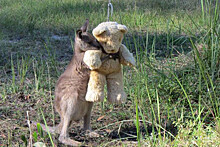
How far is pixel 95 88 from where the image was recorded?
111 inches

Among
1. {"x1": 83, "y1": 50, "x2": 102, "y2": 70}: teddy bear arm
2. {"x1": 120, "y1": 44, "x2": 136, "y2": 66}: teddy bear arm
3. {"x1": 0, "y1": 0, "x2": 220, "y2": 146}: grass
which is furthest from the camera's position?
{"x1": 0, "y1": 0, "x2": 220, "y2": 146}: grass

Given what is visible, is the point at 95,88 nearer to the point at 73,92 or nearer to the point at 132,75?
the point at 73,92

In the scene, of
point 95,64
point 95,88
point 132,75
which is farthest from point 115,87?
point 132,75

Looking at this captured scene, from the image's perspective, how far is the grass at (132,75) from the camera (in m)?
2.96

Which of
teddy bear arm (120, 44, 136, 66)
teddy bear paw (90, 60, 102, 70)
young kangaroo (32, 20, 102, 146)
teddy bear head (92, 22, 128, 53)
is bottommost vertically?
young kangaroo (32, 20, 102, 146)

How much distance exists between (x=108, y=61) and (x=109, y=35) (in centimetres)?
23

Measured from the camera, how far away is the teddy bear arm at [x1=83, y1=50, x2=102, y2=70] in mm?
2703

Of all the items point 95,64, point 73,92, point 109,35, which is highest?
point 109,35

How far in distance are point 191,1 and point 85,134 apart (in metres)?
6.93

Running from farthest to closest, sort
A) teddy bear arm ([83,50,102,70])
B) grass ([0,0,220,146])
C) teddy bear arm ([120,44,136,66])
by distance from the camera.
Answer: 1. grass ([0,0,220,146])
2. teddy bear arm ([120,44,136,66])
3. teddy bear arm ([83,50,102,70])

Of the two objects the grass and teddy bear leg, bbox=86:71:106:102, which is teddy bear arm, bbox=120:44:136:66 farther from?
teddy bear leg, bbox=86:71:106:102

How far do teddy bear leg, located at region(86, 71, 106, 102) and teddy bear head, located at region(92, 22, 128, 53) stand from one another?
229 millimetres

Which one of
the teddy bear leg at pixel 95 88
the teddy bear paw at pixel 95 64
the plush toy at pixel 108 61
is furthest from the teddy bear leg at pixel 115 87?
Result: the teddy bear paw at pixel 95 64

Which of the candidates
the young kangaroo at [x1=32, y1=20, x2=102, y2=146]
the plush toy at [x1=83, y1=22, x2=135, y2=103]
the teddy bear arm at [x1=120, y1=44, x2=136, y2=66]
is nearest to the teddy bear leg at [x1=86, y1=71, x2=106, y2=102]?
the plush toy at [x1=83, y1=22, x2=135, y2=103]
